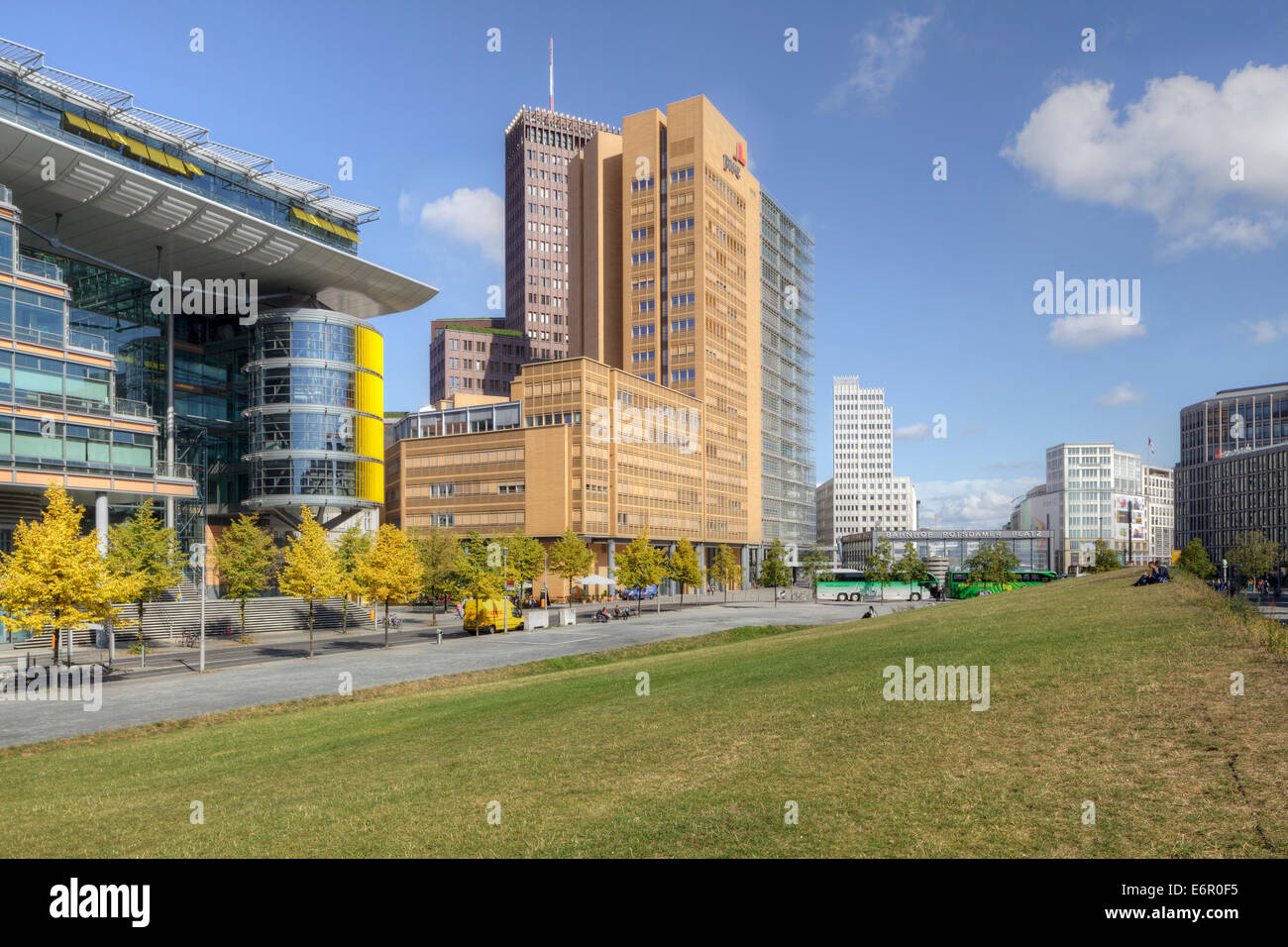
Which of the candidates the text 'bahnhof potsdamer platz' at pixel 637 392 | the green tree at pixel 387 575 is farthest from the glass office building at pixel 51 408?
the text 'bahnhof potsdamer platz' at pixel 637 392

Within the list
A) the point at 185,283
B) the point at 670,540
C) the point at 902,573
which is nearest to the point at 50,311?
the point at 185,283

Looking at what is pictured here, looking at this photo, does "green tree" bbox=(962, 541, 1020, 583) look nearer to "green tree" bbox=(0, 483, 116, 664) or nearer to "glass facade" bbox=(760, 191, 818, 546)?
"glass facade" bbox=(760, 191, 818, 546)

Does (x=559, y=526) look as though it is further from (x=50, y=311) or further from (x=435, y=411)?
(x=50, y=311)

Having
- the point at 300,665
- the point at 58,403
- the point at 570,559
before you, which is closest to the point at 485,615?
the point at 300,665

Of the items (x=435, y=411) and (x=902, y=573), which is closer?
(x=902, y=573)

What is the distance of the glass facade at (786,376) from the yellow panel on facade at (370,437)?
7466 centimetres

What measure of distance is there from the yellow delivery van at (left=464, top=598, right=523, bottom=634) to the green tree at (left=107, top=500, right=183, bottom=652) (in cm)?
1829

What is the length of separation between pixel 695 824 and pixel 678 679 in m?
13.5

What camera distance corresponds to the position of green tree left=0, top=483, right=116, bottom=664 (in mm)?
34062

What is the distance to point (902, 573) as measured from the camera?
99.8 meters

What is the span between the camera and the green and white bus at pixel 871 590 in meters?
91.1

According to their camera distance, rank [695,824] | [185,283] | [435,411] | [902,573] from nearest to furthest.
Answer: [695,824], [185,283], [902,573], [435,411]

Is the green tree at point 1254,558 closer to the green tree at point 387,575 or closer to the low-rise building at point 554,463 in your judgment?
the low-rise building at point 554,463

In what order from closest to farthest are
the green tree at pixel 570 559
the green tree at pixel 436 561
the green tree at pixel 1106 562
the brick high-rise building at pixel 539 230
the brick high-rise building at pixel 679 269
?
the green tree at pixel 436 561
the green tree at pixel 570 559
the brick high-rise building at pixel 679 269
the green tree at pixel 1106 562
the brick high-rise building at pixel 539 230
